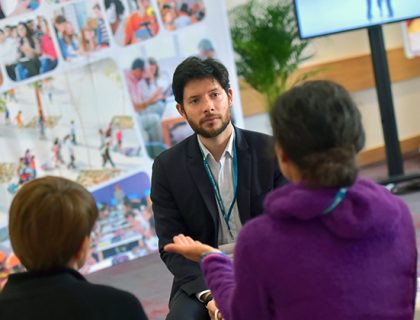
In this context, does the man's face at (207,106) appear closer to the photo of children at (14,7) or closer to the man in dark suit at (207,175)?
the man in dark suit at (207,175)

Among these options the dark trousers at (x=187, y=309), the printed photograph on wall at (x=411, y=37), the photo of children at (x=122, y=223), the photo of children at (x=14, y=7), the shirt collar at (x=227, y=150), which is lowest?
the photo of children at (x=122, y=223)

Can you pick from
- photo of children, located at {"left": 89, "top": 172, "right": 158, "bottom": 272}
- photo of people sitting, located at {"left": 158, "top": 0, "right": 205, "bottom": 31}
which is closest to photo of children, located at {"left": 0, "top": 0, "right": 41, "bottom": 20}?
photo of people sitting, located at {"left": 158, "top": 0, "right": 205, "bottom": 31}

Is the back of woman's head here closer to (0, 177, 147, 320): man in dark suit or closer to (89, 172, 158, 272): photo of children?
(0, 177, 147, 320): man in dark suit

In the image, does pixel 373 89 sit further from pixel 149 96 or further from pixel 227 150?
pixel 227 150

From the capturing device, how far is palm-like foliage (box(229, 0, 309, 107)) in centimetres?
A: 566

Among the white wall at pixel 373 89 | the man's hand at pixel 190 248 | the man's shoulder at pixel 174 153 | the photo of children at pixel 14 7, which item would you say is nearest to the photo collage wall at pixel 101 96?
the photo of children at pixel 14 7

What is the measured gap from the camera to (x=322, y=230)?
128 centimetres

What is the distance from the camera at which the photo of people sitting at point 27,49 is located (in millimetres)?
4344

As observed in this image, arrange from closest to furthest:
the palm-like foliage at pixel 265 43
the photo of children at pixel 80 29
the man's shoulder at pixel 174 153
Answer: the man's shoulder at pixel 174 153, the photo of children at pixel 80 29, the palm-like foliage at pixel 265 43

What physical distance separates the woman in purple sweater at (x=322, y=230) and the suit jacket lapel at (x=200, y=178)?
95cm

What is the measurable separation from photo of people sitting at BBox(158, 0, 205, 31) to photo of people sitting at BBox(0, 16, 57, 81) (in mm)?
840

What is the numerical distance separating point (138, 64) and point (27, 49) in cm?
77

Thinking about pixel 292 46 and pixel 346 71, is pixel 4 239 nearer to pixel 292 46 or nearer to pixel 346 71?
pixel 292 46

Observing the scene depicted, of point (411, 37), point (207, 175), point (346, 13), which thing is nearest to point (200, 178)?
point (207, 175)
